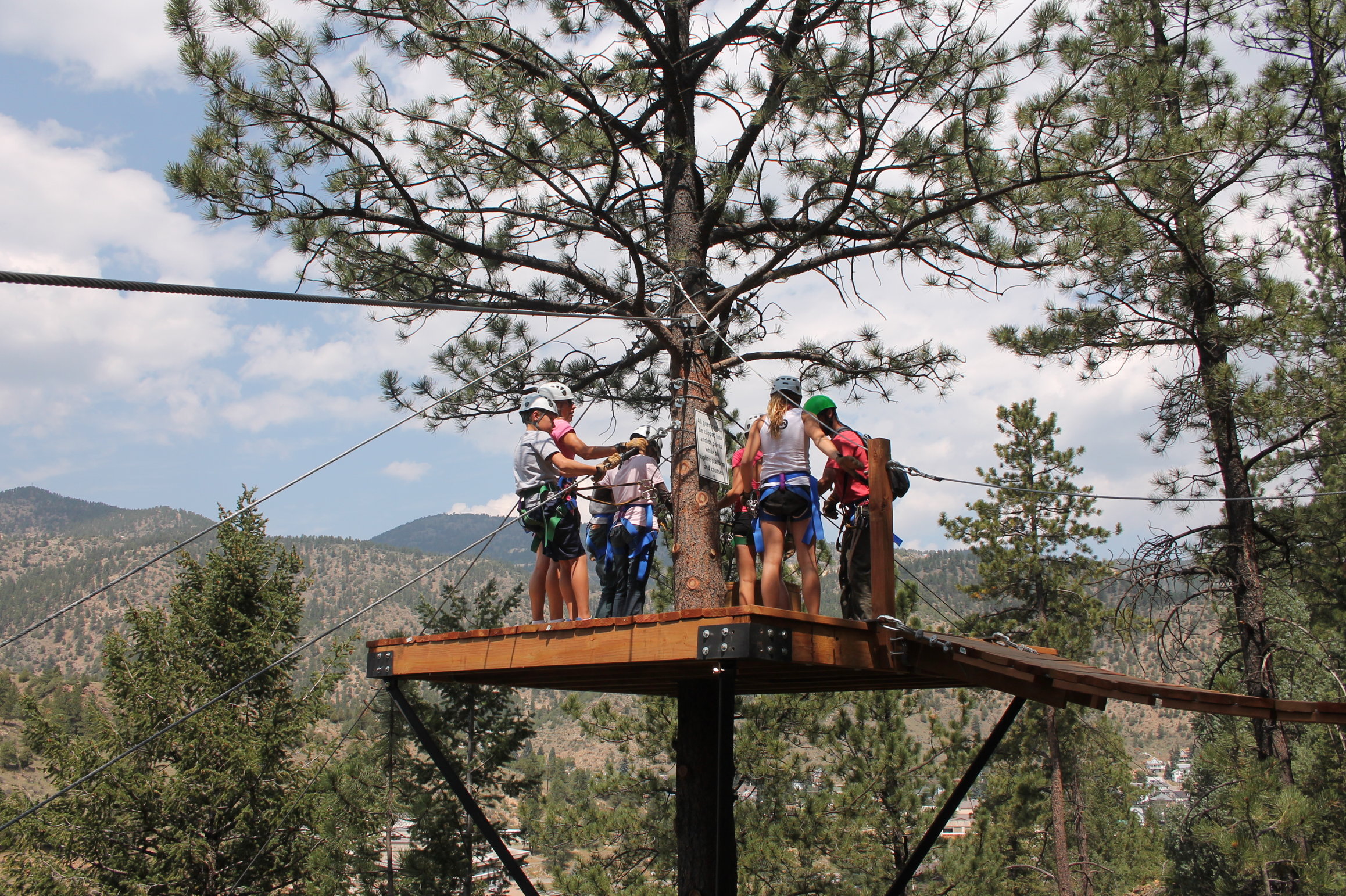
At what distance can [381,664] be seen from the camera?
5.63 meters

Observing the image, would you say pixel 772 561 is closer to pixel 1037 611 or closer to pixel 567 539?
pixel 567 539

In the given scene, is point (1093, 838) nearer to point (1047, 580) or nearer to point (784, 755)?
point (1047, 580)

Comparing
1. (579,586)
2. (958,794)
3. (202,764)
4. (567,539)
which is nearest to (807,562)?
(579,586)

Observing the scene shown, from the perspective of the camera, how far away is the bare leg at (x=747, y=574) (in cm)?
530

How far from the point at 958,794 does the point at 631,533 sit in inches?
105

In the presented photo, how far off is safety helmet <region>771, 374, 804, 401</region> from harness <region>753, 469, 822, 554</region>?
0.48 metres

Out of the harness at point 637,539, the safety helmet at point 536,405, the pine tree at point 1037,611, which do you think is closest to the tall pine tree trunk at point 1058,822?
the pine tree at point 1037,611

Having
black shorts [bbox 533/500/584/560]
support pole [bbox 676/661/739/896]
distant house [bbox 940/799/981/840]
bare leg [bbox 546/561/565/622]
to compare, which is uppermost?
black shorts [bbox 533/500/584/560]

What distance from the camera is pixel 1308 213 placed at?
9398mm

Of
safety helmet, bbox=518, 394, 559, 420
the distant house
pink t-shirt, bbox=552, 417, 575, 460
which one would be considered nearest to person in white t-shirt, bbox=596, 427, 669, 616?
pink t-shirt, bbox=552, 417, 575, 460

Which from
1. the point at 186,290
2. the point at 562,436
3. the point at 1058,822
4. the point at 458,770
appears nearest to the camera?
the point at 186,290

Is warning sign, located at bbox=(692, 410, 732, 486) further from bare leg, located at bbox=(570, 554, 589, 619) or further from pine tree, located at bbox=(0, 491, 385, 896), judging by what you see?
pine tree, located at bbox=(0, 491, 385, 896)

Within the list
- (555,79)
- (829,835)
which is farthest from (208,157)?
(829,835)

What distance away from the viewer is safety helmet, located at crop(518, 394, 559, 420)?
586 centimetres
